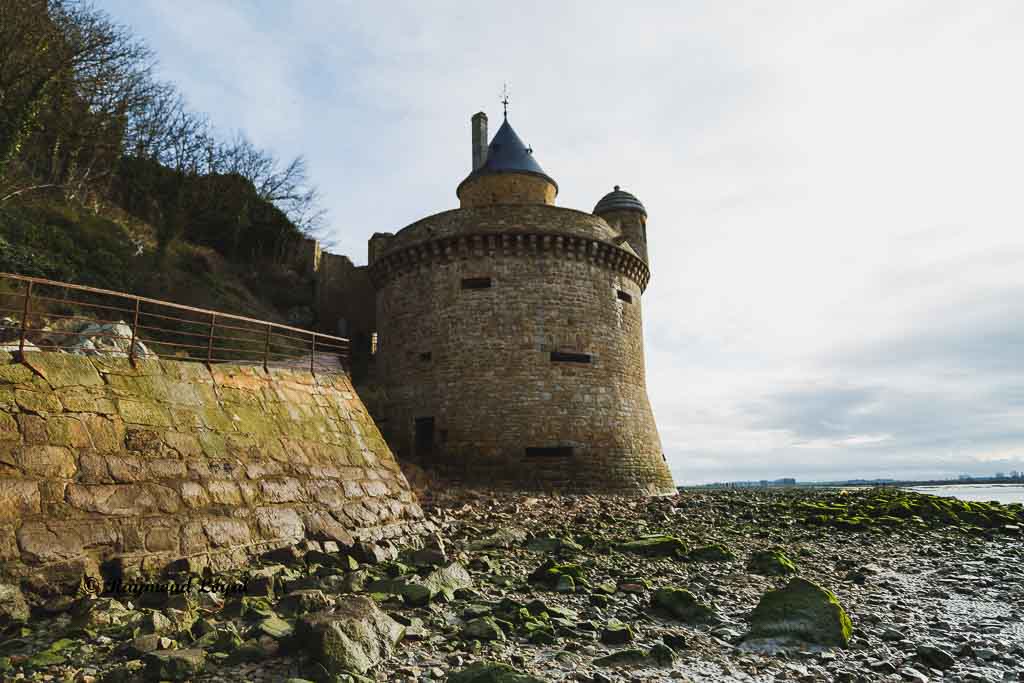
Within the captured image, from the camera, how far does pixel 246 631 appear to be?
5.55m

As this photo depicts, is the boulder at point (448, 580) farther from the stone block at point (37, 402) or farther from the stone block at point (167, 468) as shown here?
the stone block at point (37, 402)

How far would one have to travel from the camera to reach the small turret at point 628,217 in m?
24.1

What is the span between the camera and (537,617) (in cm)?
656

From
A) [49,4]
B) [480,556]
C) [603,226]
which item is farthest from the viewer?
[603,226]

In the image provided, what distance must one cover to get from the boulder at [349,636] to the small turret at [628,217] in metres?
19.9

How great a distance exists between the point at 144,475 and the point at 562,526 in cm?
786

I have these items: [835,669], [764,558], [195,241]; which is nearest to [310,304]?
[195,241]

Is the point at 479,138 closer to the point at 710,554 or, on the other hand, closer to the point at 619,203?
the point at 619,203

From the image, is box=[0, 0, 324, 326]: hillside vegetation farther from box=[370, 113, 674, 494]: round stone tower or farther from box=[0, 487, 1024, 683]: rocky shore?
box=[0, 487, 1024, 683]: rocky shore

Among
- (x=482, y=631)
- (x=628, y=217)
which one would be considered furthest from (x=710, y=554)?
(x=628, y=217)

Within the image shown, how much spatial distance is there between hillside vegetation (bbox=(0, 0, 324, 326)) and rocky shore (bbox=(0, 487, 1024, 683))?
500 inches

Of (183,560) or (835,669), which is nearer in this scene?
(835,669)

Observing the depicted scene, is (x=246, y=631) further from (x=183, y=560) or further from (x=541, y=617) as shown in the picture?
(x=541, y=617)

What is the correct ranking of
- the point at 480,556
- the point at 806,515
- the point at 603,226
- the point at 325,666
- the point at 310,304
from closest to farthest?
the point at 325,666
the point at 480,556
the point at 806,515
the point at 603,226
the point at 310,304
